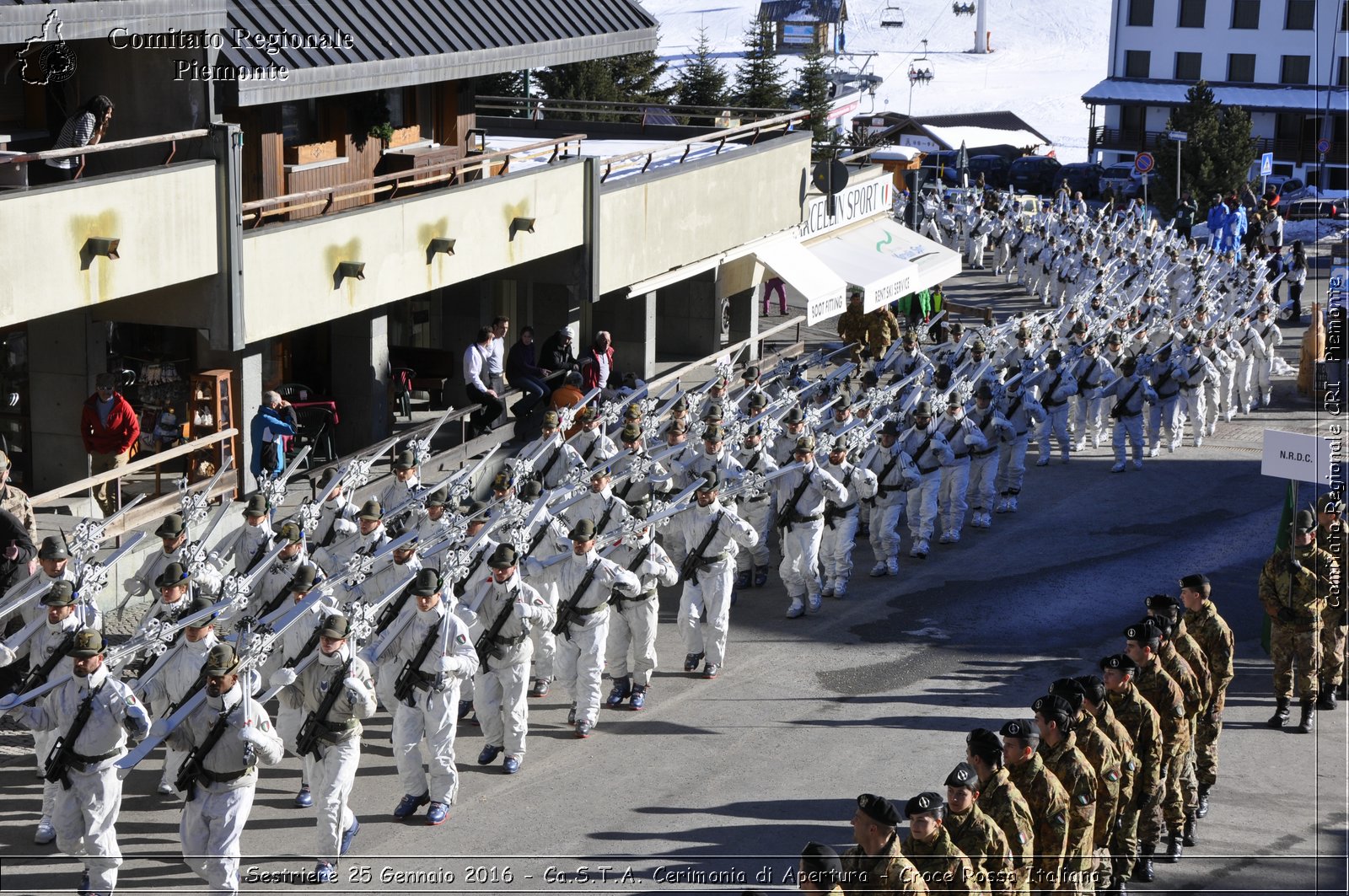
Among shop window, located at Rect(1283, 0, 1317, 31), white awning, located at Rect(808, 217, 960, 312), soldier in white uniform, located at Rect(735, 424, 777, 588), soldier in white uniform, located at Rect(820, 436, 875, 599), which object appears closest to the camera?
soldier in white uniform, located at Rect(820, 436, 875, 599)

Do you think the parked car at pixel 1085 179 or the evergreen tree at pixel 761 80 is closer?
the evergreen tree at pixel 761 80

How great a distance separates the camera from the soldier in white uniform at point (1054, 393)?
21953 mm

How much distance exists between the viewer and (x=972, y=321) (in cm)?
3341

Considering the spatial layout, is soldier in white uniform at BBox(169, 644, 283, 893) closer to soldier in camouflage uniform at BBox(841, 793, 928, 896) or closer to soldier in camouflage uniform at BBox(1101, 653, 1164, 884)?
soldier in camouflage uniform at BBox(841, 793, 928, 896)

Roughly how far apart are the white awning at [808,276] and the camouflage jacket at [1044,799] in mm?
15651

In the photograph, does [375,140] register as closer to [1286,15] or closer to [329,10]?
[329,10]

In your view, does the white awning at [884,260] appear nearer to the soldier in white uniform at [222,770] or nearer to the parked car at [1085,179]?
the soldier in white uniform at [222,770]

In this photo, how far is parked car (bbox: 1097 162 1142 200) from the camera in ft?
166

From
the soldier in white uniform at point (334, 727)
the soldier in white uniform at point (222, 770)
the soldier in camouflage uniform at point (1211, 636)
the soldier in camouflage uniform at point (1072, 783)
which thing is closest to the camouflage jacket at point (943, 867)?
the soldier in camouflage uniform at point (1072, 783)

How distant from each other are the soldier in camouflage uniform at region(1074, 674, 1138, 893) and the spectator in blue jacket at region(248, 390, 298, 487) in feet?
30.0

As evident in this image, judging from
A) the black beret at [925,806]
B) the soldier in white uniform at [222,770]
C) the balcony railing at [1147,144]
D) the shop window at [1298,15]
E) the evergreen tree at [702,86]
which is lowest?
the soldier in white uniform at [222,770]

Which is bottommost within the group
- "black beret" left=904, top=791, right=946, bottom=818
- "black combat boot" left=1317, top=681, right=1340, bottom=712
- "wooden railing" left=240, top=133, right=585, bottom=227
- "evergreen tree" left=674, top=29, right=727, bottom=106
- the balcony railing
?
"black combat boot" left=1317, top=681, right=1340, bottom=712

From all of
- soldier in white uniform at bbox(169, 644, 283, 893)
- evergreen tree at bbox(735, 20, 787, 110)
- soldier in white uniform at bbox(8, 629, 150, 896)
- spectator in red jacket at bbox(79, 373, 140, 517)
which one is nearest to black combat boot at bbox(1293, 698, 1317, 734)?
soldier in white uniform at bbox(169, 644, 283, 893)

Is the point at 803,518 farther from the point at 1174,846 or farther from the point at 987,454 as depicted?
the point at 1174,846
